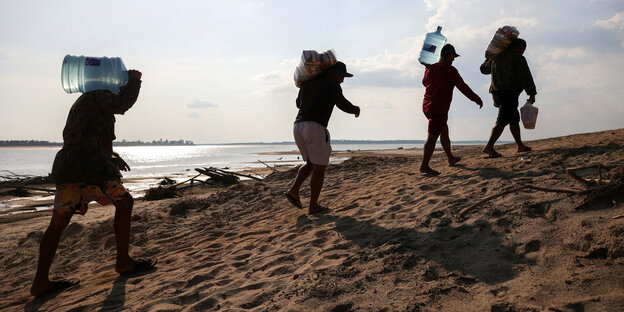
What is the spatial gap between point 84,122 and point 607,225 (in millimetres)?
4212

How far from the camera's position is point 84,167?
10.5ft

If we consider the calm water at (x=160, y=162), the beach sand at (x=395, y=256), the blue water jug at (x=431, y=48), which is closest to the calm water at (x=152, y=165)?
the calm water at (x=160, y=162)

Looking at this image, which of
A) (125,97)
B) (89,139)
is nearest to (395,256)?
(125,97)

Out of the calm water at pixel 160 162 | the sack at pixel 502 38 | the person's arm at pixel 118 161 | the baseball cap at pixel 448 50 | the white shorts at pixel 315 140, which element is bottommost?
the calm water at pixel 160 162

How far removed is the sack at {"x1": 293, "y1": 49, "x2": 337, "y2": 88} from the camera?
169 inches

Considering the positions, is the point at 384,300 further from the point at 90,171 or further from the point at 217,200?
the point at 217,200

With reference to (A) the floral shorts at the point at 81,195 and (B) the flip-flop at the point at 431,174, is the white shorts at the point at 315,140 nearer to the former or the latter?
(B) the flip-flop at the point at 431,174

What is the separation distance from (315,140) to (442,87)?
230 centimetres

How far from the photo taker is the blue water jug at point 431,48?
5805 mm

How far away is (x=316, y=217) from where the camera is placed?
4582 mm

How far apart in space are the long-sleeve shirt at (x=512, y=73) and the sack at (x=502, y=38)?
9 cm

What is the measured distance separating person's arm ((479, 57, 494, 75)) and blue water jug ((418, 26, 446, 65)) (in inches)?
36.0

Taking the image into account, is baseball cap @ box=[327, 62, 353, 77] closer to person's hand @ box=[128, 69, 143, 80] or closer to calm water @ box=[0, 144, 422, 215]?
person's hand @ box=[128, 69, 143, 80]

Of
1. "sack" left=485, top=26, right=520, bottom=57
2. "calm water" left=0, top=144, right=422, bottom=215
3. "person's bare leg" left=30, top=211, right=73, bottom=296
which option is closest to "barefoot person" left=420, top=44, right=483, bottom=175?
"sack" left=485, top=26, right=520, bottom=57
